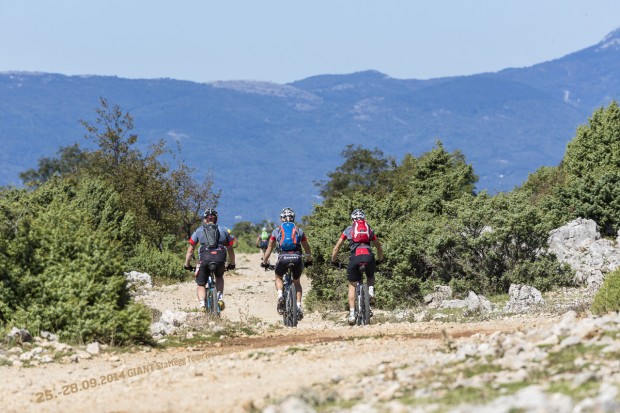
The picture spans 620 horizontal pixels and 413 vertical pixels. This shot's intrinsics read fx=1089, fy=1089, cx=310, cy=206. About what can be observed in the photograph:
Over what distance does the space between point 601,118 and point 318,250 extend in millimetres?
24707

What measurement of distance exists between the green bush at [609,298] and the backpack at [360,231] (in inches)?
154

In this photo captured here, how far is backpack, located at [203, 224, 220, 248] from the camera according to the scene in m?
18.5

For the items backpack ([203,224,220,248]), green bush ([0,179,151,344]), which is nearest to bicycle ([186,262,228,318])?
backpack ([203,224,220,248])

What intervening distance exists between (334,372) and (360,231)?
25.4ft

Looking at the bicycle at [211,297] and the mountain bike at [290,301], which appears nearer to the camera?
the bicycle at [211,297]

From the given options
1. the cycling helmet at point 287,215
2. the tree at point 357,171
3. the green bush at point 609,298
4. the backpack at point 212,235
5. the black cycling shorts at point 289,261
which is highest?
the cycling helmet at point 287,215

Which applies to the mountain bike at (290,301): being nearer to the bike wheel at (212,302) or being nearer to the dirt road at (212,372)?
the bike wheel at (212,302)

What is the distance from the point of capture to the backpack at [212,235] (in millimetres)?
18516

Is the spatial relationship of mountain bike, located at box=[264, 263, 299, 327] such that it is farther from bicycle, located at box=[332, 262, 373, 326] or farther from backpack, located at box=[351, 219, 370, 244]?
backpack, located at box=[351, 219, 370, 244]

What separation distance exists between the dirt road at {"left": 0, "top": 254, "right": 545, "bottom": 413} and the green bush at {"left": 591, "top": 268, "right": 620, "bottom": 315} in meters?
1.59

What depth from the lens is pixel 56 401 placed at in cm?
1038

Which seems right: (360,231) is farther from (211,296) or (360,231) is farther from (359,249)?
(211,296)

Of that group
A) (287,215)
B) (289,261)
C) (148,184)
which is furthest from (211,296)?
(148,184)

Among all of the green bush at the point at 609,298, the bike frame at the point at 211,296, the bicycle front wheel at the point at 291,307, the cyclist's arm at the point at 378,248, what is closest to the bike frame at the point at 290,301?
the bicycle front wheel at the point at 291,307
